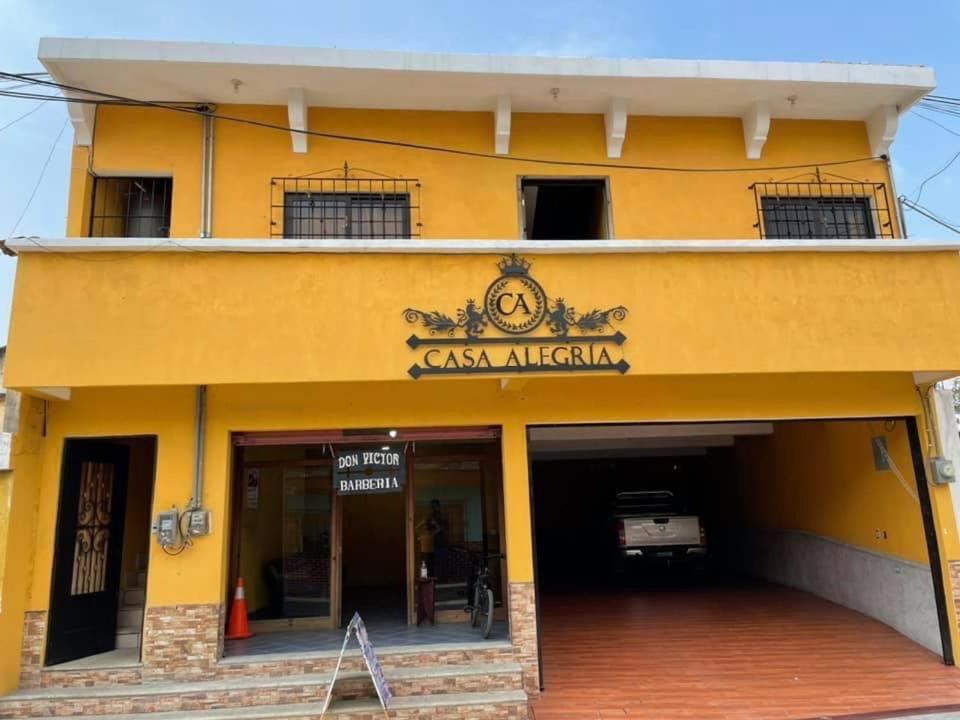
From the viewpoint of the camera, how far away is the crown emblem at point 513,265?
8.02m

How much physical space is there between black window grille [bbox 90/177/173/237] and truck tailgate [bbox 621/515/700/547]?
985 cm

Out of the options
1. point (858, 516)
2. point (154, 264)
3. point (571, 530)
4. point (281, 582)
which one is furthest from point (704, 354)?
point (571, 530)

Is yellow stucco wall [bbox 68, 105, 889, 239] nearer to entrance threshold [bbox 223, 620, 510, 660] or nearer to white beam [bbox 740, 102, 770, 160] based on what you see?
white beam [bbox 740, 102, 770, 160]

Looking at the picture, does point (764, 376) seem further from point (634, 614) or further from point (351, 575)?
point (351, 575)

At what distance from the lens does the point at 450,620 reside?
389 inches

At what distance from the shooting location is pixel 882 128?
10.3m

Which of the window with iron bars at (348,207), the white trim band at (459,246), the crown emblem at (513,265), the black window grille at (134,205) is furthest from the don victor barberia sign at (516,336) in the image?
the black window grille at (134,205)

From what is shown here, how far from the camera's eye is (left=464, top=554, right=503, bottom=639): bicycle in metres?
8.76

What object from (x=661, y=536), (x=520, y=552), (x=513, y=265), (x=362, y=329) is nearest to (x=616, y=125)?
(x=513, y=265)

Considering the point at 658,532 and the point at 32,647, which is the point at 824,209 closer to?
the point at 658,532

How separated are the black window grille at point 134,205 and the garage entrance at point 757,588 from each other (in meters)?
6.26

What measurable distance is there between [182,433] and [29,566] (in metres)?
2.19

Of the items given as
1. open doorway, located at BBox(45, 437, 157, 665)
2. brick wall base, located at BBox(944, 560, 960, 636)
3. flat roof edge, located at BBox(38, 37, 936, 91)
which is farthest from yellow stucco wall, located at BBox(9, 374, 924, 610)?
flat roof edge, located at BBox(38, 37, 936, 91)

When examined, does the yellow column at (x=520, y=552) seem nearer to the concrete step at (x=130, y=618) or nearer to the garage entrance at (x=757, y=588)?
the garage entrance at (x=757, y=588)
